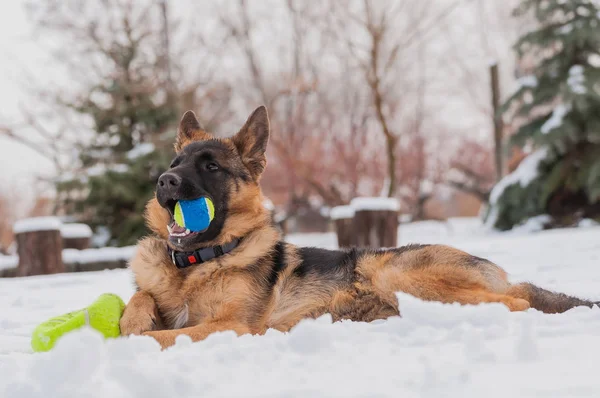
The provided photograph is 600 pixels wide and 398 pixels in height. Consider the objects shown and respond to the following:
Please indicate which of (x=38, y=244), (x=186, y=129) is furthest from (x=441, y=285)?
(x=38, y=244)

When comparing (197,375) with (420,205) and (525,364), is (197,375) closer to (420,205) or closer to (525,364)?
(525,364)

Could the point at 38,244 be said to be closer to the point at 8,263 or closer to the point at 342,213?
the point at 8,263

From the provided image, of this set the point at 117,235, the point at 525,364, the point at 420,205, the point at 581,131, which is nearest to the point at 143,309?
the point at 525,364

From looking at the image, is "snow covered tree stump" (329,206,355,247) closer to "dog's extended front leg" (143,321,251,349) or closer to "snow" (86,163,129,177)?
"snow" (86,163,129,177)

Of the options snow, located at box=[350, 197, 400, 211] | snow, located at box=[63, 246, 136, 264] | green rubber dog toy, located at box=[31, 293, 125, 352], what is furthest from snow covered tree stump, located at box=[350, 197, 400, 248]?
green rubber dog toy, located at box=[31, 293, 125, 352]

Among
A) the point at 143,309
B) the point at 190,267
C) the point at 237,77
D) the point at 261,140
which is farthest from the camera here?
the point at 237,77

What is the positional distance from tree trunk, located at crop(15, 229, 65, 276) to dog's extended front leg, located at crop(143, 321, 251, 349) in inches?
285

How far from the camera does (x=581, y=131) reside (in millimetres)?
13320

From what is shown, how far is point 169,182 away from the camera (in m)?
3.63

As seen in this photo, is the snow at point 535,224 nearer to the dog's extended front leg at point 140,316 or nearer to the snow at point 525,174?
the snow at point 525,174

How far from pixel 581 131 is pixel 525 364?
42.4 feet

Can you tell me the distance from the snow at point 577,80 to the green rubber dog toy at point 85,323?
12.8 m

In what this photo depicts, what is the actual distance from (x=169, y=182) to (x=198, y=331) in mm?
1021

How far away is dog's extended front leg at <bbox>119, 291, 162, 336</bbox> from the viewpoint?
3447mm
